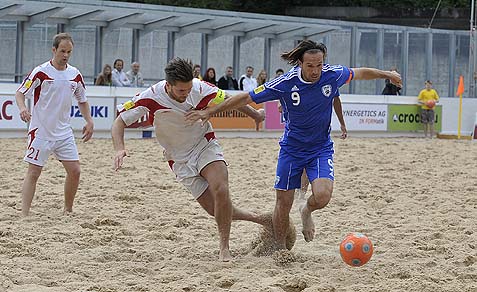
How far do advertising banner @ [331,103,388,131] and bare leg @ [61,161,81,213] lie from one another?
14236 millimetres

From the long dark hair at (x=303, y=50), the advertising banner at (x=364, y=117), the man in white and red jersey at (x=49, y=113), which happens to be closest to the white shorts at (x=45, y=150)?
the man in white and red jersey at (x=49, y=113)

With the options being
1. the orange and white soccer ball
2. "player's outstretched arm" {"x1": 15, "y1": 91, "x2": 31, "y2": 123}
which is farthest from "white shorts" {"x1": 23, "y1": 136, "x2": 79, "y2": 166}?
the orange and white soccer ball

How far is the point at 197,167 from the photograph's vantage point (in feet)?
23.6

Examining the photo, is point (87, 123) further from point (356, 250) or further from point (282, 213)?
point (356, 250)

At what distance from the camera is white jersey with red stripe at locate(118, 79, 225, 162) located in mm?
7055

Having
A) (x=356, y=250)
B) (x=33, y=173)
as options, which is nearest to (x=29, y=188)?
(x=33, y=173)

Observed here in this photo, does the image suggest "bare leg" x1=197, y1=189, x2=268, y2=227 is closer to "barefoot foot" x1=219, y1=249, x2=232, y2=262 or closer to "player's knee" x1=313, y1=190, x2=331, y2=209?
"barefoot foot" x1=219, y1=249, x2=232, y2=262

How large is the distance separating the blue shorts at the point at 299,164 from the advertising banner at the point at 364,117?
15738 millimetres

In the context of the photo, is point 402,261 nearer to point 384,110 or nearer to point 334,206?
point 334,206

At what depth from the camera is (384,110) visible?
24.3 m

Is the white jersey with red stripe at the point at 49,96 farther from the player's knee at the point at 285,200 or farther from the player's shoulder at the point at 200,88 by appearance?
the player's knee at the point at 285,200

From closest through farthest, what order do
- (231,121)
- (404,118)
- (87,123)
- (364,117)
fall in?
(87,123) → (231,121) → (364,117) → (404,118)

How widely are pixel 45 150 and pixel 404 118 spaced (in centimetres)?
1695

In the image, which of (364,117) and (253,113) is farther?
(364,117)
